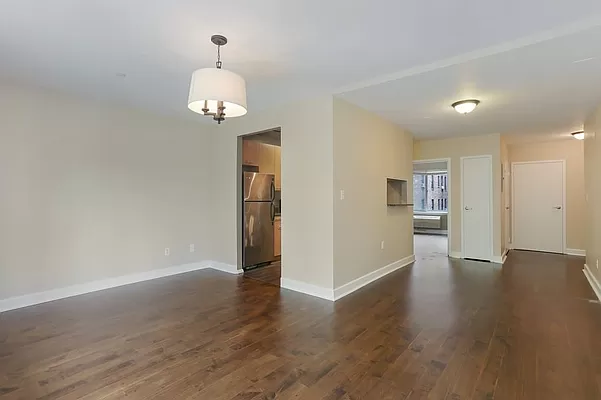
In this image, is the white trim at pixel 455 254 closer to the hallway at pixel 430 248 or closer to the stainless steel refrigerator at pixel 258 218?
the hallway at pixel 430 248

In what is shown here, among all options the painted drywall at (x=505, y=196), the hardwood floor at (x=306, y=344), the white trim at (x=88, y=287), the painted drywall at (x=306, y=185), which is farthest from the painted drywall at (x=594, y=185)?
the white trim at (x=88, y=287)

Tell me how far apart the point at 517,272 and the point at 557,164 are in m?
3.08

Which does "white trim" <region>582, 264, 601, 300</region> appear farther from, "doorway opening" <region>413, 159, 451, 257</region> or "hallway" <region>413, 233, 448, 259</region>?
"doorway opening" <region>413, 159, 451, 257</region>

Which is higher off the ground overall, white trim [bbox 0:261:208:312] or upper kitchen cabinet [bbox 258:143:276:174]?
upper kitchen cabinet [bbox 258:143:276:174]

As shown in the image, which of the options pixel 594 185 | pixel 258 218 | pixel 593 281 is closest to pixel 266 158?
pixel 258 218

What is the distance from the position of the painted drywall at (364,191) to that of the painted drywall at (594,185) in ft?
8.00

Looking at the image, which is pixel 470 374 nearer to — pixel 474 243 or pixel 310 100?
pixel 310 100

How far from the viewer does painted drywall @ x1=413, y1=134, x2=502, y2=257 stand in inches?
235

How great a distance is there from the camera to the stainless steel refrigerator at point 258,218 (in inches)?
209

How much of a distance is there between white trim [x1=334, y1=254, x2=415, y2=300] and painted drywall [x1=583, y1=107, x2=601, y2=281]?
244 centimetres

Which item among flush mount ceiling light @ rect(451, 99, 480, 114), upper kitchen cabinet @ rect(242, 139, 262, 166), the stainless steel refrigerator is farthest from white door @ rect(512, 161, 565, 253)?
upper kitchen cabinet @ rect(242, 139, 262, 166)

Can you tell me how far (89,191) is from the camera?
163 inches

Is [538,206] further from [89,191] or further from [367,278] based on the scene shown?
[89,191]

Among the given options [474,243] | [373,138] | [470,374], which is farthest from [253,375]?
[474,243]
